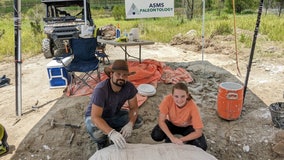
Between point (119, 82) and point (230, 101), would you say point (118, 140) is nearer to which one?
point (119, 82)

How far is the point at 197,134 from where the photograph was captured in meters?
2.28

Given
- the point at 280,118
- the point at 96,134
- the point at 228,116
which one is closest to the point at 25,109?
the point at 96,134

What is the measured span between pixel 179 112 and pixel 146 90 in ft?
4.96

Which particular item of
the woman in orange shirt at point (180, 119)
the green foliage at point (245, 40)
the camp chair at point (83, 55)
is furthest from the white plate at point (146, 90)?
the green foliage at point (245, 40)

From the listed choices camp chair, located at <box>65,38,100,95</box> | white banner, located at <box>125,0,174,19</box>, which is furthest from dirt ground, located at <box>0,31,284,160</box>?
white banner, located at <box>125,0,174,19</box>

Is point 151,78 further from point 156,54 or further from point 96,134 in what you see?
point 156,54

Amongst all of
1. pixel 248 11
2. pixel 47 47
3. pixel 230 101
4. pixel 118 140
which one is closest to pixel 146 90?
pixel 230 101

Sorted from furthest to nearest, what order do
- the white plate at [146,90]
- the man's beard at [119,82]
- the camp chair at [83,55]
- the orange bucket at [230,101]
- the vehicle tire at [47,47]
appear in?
1. the vehicle tire at [47,47]
2. the camp chair at [83,55]
3. the white plate at [146,90]
4. the orange bucket at [230,101]
5. the man's beard at [119,82]

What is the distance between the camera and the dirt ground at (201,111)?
2807 mm

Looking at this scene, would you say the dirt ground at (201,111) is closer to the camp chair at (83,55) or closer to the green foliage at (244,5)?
the camp chair at (83,55)

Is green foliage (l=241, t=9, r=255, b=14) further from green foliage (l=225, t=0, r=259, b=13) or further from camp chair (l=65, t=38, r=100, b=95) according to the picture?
camp chair (l=65, t=38, r=100, b=95)

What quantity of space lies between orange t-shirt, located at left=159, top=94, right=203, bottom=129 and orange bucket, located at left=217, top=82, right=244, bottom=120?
0.98 metres

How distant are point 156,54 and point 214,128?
13.7 feet

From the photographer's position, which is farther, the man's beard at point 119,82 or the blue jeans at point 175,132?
the blue jeans at point 175,132
